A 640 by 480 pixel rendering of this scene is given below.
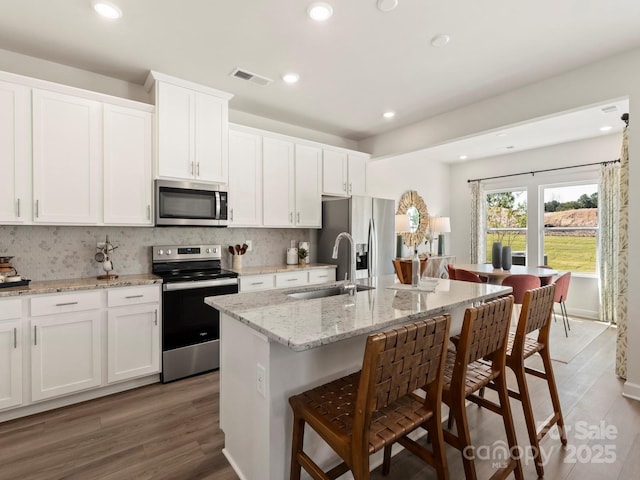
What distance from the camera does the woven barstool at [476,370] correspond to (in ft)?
4.94

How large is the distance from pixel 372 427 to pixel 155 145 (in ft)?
9.64

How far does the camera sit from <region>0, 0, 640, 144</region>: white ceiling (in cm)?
219

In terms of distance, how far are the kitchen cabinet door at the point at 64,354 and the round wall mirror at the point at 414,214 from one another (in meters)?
4.80

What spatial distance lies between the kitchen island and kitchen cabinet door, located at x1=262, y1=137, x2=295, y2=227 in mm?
2085

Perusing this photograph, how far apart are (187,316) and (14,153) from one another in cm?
183

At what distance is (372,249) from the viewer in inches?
173

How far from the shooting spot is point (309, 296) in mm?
2258

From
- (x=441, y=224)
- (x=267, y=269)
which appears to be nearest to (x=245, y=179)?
(x=267, y=269)

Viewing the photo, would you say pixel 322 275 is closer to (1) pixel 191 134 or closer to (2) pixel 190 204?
(2) pixel 190 204

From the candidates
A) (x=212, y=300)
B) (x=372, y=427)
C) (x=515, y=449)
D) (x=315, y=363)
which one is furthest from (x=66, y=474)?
(x=515, y=449)

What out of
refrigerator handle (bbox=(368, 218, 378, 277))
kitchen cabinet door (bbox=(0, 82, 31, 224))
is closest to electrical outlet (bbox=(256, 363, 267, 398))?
kitchen cabinet door (bbox=(0, 82, 31, 224))

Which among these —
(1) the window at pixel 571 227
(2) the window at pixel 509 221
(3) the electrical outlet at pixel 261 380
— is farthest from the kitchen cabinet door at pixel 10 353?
(1) the window at pixel 571 227

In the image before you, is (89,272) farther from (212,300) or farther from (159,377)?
(212,300)

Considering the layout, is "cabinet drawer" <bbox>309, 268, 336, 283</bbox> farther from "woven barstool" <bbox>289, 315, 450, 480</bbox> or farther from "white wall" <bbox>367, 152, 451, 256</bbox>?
"woven barstool" <bbox>289, 315, 450, 480</bbox>
